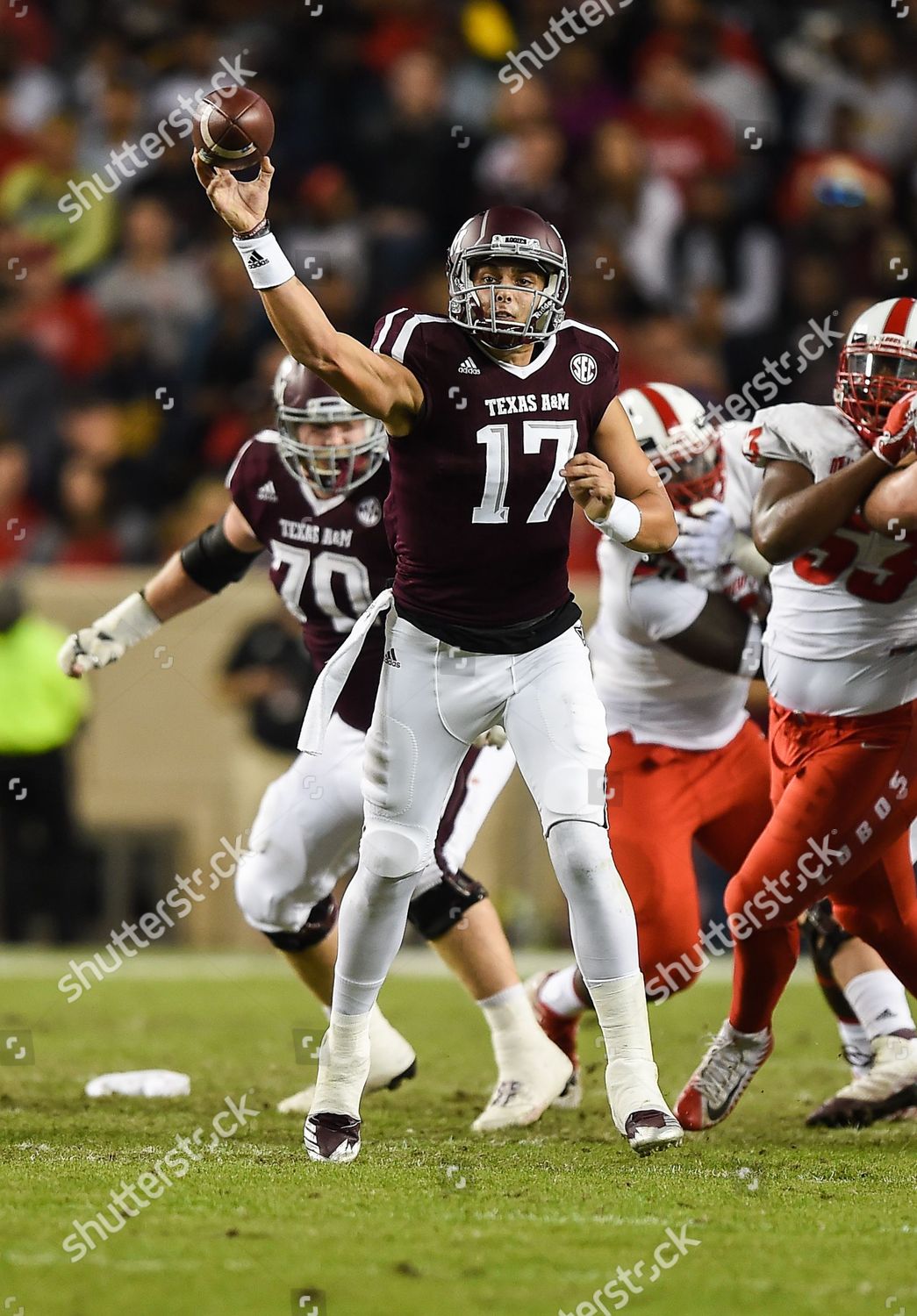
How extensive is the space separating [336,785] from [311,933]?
0.43 meters

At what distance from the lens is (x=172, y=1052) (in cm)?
618

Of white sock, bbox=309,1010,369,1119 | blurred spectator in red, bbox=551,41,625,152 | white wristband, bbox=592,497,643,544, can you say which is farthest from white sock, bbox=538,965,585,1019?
blurred spectator in red, bbox=551,41,625,152

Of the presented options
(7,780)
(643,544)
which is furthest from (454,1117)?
(7,780)

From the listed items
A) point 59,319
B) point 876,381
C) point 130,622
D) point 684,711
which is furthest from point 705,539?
point 59,319

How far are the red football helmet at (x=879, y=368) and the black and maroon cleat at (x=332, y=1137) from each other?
1.90 metres

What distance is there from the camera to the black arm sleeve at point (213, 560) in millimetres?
5109

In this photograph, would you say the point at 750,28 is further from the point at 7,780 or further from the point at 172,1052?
the point at 172,1052

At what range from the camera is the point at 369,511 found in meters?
4.88

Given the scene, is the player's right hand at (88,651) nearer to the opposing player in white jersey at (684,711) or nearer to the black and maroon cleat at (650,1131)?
the opposing player in white jersey at (684,711)

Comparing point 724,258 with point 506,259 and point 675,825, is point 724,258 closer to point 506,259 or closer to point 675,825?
point 675,825

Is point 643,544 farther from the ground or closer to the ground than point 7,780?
farther from the ground

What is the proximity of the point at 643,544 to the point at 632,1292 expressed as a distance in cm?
165

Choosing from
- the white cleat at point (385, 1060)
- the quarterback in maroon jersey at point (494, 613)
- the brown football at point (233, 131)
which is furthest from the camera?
the white cleat at point (385, 1060)

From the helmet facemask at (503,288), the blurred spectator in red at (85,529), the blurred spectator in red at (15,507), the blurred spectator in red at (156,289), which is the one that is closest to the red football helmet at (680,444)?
the helmet facemask at (503,288)
